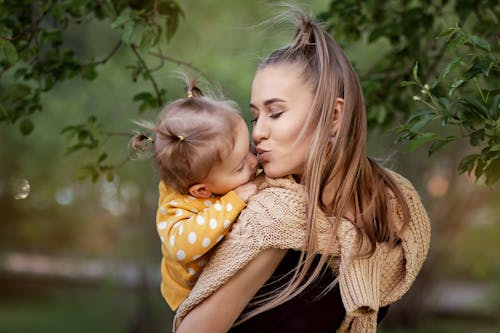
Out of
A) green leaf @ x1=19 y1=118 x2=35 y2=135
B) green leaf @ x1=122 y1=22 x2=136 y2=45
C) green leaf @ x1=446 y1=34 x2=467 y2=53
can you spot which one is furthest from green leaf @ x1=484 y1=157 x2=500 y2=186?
green leaf @ x1=19 y1=118 x2=35 y2=135

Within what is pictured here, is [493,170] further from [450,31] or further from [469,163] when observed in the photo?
[450,31]

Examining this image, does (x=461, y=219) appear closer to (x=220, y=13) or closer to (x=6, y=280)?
(x=220, y=13)

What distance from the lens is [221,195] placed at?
2297 millimetres

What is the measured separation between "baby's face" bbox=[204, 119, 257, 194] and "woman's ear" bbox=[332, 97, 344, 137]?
9.6 inches

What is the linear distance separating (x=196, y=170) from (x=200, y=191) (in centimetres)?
9

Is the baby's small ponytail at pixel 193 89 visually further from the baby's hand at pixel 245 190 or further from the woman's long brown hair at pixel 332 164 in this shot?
the baby's hand at pixel 245 190

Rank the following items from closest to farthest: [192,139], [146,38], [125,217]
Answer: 1. [192,139]
2. [146,38]
3. [125,217]

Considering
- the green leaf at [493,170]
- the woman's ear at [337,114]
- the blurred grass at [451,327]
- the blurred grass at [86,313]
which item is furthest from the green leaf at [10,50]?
Result: the blurred grass at [451,327]

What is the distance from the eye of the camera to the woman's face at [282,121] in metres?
2.23

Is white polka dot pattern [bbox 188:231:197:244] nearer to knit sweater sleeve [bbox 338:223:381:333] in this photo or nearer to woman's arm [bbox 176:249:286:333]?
woman's arm [bbox 176:249:286:333]

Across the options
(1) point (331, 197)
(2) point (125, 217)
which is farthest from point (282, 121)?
(2) point (125, 217)

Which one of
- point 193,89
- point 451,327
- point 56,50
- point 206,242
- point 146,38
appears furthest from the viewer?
point 451,327

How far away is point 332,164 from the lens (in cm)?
226

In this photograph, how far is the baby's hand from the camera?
86.9 inches
